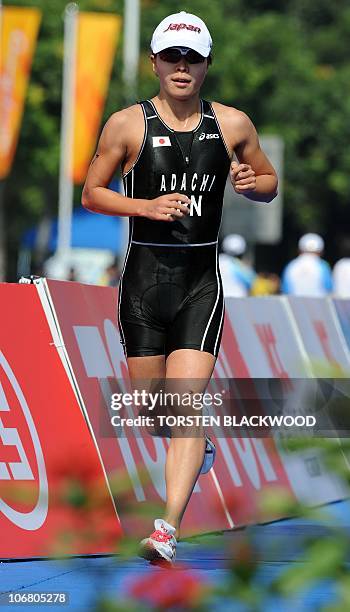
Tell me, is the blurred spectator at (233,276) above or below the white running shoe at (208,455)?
above

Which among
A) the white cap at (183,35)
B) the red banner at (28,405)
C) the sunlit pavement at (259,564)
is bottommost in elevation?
the sunlit pavement at (259,564)

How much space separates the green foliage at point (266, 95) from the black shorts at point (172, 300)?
1461 inches

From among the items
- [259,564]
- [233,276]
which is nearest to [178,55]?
[259,564]

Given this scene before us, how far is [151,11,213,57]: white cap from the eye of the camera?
221 inches

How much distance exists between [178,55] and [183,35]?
0.09 metres

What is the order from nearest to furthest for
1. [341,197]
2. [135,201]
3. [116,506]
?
[116,506] → [135,201] → [341,197]

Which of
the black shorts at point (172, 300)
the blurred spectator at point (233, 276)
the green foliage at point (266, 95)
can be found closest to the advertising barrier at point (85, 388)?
the black shorts at point (172, 300)

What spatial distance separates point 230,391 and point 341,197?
55.4m

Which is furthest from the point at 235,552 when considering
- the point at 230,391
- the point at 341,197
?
the point at 341,197

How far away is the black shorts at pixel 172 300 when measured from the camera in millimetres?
5758

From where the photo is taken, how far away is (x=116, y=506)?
6.26ft

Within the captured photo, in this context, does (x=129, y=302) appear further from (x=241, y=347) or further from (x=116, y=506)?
(x=116, y=506)

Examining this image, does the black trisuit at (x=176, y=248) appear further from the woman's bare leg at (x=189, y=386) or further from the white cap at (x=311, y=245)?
the white cap at (x=311, y=245)

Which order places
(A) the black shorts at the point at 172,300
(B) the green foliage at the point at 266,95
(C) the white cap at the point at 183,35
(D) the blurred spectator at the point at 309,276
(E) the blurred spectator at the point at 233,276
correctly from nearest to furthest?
(C) the white cap at the point at 183,35, (A) the black shorts at the point at 172,300, (E) the blurred spectator at the point at 233,276, (D) the blurred spectator at the point at 309,276, (B) the green foliage at the point at 266,95
